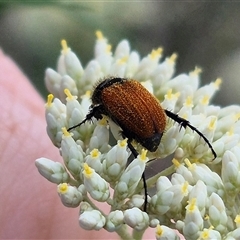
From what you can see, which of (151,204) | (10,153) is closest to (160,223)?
(151,204)

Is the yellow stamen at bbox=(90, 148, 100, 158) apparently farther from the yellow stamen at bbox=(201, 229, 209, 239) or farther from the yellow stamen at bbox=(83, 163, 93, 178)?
the yellow stamen at bbox=(201, 229, 209, 239)

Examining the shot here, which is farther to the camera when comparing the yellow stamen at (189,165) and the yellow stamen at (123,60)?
the yellow stamen at (123,60)

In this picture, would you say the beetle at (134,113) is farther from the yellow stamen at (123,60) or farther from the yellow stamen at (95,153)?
the yellow stamen at (123,60)

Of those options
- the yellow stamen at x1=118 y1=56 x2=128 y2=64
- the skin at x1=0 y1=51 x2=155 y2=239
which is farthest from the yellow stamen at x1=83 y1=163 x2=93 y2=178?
the skin at x1=0 y1=51 x2=155 y2=239

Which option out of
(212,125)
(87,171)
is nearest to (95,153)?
(87,171)

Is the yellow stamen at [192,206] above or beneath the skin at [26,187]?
beneath

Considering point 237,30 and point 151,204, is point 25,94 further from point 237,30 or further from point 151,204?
point 237,30

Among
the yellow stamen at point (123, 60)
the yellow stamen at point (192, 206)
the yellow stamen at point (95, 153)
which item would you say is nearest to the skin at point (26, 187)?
the yellow stamen at point (123, 60)
